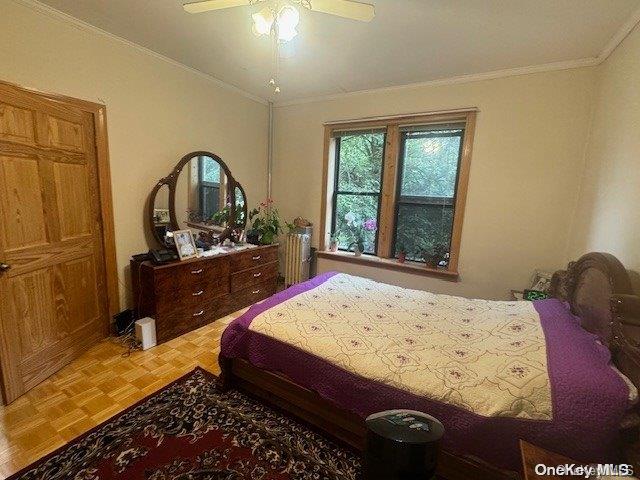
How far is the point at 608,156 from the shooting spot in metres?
1.98

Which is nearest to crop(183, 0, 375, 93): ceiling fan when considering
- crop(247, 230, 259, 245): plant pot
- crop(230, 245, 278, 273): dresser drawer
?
crop(230, 245, 278, 273): dresser drawer

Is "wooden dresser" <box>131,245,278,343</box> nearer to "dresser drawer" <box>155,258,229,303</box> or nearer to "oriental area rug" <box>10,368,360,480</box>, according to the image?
"dresser drawer" <box>155,258,229,303</box>

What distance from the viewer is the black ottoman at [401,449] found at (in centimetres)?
67

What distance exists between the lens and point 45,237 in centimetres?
196

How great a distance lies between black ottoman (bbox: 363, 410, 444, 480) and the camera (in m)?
0.67

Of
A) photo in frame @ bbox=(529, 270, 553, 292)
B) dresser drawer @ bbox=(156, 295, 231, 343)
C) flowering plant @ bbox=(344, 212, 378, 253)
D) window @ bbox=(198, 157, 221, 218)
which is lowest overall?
dresser drawer @ bbox=(156, 295, 231, 343)

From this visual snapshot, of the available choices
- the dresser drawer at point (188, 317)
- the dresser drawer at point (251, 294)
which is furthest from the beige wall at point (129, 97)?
the dresser drawer at point (251, 294)

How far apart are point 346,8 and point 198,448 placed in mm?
2417

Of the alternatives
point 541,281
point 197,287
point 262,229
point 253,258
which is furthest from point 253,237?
point 541,281

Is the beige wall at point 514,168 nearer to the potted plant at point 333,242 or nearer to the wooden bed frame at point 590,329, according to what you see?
the wooden bed frame at point 590,329

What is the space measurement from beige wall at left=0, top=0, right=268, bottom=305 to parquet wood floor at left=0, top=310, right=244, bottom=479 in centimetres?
63

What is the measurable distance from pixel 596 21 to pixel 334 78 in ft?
6.48

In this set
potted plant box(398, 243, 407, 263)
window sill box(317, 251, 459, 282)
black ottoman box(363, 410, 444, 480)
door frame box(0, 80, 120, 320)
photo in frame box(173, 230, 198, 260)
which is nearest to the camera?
black ottoman box(363, 410, 444, 480)

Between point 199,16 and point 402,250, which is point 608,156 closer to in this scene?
point 402,250
